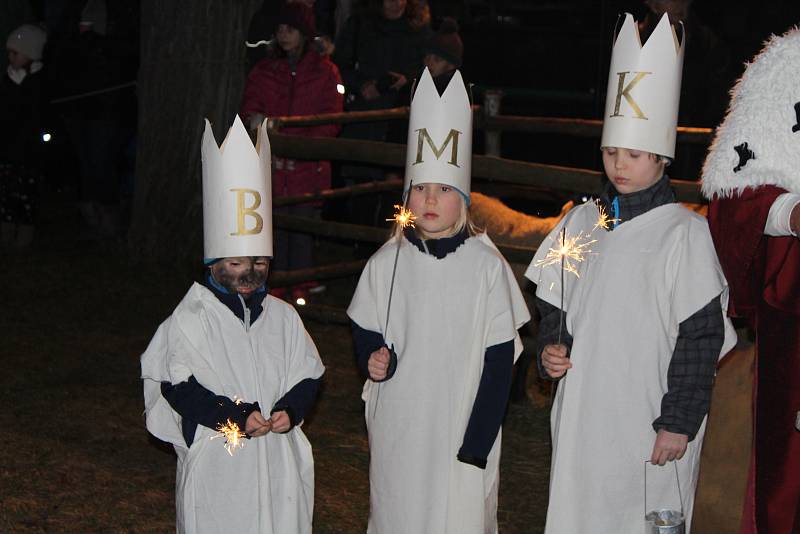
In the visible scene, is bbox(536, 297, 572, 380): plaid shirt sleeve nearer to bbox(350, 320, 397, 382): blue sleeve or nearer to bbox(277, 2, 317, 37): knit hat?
bbox(350, 320, 397, 382): blue sleeve

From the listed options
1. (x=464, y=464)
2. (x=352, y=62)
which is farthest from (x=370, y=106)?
(x=464, y=464)

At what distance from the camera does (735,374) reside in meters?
4.71

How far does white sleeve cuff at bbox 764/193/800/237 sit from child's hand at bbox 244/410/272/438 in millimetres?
1701

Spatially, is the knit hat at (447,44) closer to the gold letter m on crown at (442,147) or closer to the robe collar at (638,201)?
the gold letter m on crown at (442,147)

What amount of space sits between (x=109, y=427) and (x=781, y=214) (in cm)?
393

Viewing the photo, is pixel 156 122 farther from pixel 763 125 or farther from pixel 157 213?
pixel 763 125

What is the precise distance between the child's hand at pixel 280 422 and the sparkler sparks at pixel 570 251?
3.34 ft

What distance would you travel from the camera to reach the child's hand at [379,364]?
4.24 m

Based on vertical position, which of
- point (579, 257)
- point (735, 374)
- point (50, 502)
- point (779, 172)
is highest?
point (779, 172)

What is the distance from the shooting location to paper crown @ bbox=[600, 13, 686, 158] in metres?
4.03

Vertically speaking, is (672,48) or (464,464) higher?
(672,48)

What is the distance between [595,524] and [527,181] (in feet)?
11.9

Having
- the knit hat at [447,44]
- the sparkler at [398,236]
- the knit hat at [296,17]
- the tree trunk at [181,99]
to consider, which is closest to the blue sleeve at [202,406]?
the sparkler at [398,236]

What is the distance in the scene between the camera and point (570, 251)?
4.11 metres
